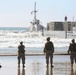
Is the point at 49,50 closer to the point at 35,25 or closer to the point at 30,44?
the point at 30,44

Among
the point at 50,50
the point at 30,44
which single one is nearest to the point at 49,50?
the point at 50,50

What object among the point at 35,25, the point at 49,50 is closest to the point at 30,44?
the point at 49,50

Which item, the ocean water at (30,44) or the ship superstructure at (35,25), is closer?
the ocean water at (30,44)

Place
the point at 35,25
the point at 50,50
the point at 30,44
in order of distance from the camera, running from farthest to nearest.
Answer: the point at 35,25 → the point at 30,44 → the point at 50,50

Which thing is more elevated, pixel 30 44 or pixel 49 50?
pixel 49 50

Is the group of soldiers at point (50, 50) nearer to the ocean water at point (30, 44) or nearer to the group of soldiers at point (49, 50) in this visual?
the group of soldiers at point (49, 50)

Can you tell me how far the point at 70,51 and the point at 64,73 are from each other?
3661 millimetres

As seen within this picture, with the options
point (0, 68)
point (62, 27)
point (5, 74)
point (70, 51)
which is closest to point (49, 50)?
point (70, 51)

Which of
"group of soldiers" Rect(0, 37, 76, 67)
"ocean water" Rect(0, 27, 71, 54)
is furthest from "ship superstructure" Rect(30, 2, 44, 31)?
"group of soldiers" Rect(0, 37, 76, 67)

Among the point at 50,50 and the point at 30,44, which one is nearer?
the point at 50,50

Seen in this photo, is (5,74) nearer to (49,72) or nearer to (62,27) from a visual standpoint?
(49,72)

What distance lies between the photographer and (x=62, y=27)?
144 metres

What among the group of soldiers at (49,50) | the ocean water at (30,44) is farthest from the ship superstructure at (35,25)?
the group of soldiers at (49,50)

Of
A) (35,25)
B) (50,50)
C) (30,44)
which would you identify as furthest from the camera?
(35,25)
